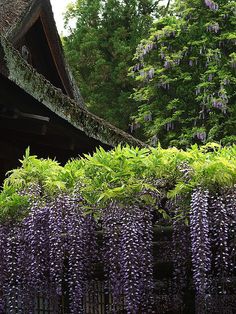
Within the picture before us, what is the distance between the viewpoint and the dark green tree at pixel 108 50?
26781 millimetres

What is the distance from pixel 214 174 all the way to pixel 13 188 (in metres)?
1.81

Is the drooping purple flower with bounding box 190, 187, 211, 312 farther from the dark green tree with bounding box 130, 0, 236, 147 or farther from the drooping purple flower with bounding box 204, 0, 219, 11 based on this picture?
the drooping purple flower with bounding box 204, 0, 219, 11

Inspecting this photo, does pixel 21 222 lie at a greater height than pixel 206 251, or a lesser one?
greater

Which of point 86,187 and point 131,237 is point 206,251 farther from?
point 86,187

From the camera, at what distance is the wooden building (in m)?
6.44

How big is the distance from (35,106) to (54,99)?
0.24 m

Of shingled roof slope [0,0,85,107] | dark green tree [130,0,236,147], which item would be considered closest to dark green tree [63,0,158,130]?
dark green tree [130,0,236,147]

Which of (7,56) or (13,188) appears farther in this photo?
(7,56)

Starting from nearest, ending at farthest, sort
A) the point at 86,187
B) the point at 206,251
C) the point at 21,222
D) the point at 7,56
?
the point at 206,251 → the point at 86,187 → the point at 21,222 → the point at 7,56

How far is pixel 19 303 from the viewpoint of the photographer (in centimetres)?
558

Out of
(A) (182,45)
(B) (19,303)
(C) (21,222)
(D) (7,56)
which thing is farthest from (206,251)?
(A) (182,45)

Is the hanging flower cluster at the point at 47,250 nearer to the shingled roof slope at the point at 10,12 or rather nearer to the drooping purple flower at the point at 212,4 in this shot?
the shingled roof slope at the point at 10,12

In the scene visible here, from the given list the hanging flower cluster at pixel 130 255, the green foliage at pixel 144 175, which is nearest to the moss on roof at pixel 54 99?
the green foliage at pixel 144 175

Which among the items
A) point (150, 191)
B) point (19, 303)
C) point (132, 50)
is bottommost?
point (19, 303)
